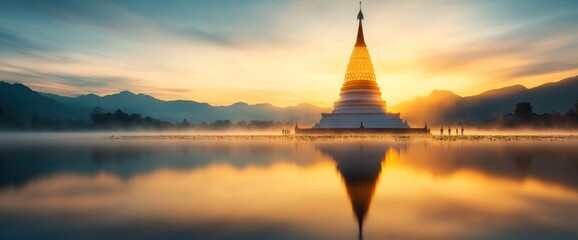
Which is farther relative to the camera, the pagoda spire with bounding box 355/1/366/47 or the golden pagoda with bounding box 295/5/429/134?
the pagoda spire with bounding box 355/1/366/47

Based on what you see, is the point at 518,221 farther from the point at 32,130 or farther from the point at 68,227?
the point at 32,130

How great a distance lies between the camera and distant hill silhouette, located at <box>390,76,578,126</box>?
524 ft

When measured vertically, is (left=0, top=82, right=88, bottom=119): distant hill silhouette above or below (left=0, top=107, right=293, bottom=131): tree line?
above

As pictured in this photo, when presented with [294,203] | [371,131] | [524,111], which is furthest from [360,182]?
[524,111]

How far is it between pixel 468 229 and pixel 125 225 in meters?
5.60

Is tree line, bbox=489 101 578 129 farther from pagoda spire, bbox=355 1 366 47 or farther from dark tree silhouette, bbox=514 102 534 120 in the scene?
pagoda spire, bbox=355 1 366 47

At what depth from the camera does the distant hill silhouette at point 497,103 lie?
160 meters

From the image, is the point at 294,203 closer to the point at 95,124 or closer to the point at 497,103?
the point at 95,124

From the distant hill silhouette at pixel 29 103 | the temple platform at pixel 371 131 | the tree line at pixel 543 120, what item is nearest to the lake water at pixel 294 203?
the temple platform at pixel 371 131

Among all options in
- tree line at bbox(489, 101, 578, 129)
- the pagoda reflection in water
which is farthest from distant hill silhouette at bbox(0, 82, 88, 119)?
the pagoda reflection in water

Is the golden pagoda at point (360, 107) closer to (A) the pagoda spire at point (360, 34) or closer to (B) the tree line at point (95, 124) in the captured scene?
(A) the pagoda spire at point (360, 34)

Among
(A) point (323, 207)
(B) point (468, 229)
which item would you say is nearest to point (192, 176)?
(A) point (323, 207)

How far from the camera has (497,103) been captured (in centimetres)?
17100

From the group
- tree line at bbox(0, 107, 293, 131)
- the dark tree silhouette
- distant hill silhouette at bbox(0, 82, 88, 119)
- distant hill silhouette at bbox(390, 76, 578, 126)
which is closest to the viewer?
the dark tree silhouette
